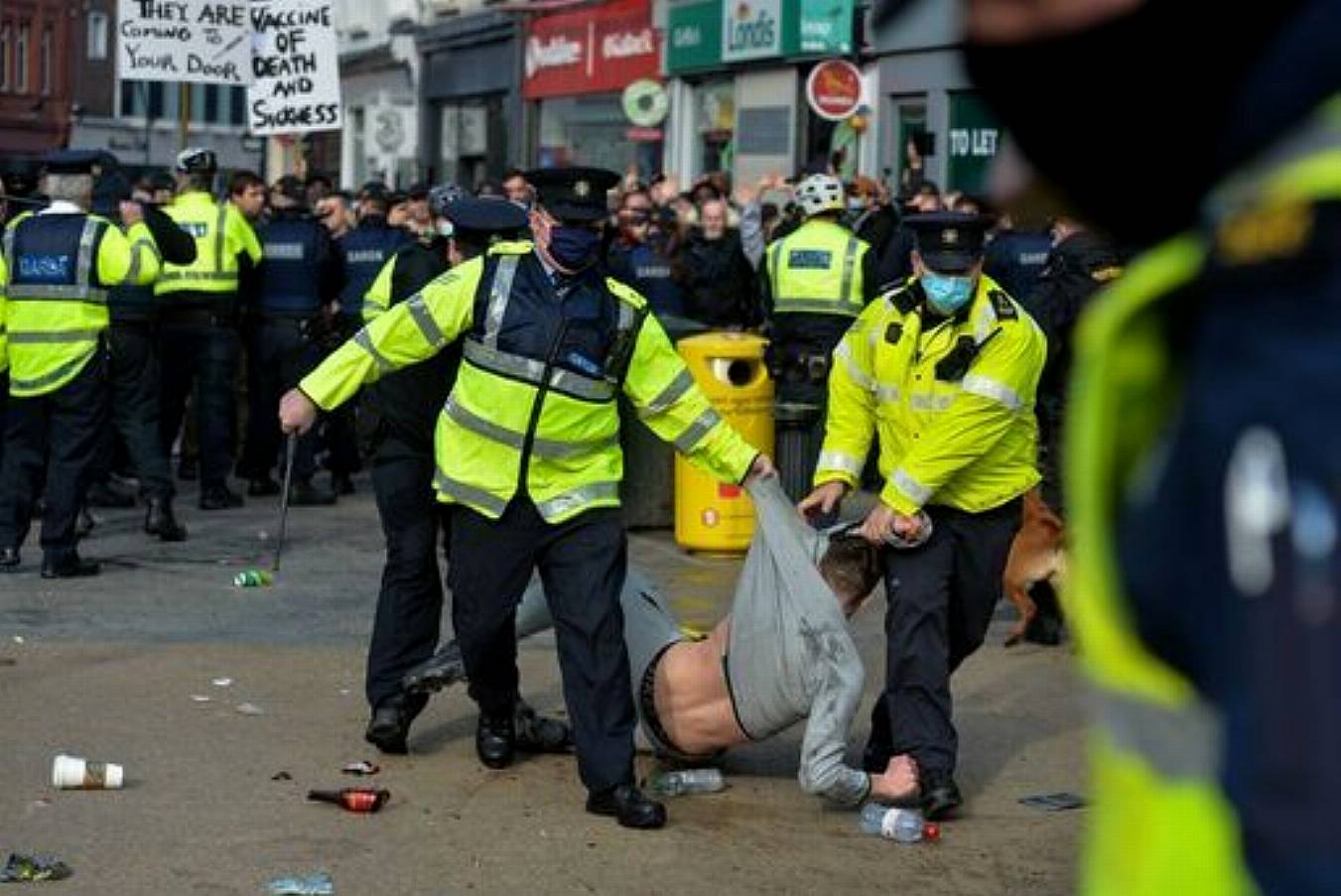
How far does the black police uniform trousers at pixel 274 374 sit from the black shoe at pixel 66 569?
11.9ft

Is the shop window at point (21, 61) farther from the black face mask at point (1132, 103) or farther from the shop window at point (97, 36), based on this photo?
the black face mask at point (1132, 103)

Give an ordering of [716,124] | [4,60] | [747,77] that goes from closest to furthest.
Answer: [747,77]
[716,124]
[4,60]

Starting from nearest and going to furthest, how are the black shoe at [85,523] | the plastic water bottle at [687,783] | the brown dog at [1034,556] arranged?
the plastic water bottle at [687,783] < the brown dog at [1034,556] < the black shoe at [85,523]

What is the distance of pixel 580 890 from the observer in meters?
6.96

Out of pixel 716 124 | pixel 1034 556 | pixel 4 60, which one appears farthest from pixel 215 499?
pixel 4 60

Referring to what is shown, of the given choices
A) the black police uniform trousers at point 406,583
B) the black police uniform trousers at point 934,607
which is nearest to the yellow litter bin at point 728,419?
the black police uniform trousers at point 406,583

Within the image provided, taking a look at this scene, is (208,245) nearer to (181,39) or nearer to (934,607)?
(181,39)

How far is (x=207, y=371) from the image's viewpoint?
15719mm

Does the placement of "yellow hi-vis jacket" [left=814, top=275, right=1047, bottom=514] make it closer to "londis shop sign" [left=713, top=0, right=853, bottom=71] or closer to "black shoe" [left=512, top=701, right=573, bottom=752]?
"black shoe" [left=512, top=701, right=573, bottom=752]

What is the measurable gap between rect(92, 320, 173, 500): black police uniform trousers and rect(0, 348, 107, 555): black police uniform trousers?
112 centimetres

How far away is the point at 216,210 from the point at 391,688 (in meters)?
7.68

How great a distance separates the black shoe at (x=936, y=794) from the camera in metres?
7.79

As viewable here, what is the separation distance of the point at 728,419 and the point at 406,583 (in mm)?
5369

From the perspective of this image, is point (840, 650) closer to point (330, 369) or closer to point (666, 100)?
point (330, 369)
